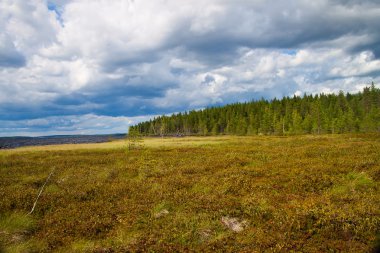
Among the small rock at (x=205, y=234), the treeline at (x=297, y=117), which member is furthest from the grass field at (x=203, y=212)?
the treeline at (x=297, y=117)

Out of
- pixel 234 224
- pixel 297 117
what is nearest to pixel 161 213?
pixel 234 224

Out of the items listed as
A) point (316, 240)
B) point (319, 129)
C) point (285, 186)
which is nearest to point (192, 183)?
point (285, 186)

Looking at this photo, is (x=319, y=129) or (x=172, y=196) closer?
(x=172, y=196)

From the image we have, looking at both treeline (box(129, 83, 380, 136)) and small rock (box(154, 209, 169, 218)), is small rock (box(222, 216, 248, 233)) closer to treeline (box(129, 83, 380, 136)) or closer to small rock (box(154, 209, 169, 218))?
small rock (box(154, 209, 169, 218))

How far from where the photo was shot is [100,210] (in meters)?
13.0

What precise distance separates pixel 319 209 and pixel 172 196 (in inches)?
257

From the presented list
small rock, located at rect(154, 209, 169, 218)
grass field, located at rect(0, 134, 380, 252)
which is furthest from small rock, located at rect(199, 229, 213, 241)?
small rock, located at rect(154, 209, 169, 218)

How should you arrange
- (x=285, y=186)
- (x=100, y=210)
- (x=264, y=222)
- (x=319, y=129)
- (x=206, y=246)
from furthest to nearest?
(x=319, y=129) < (x=285, y=186) < (x=100, y=210) < (x=264, y=222) < (x=206, y=246)

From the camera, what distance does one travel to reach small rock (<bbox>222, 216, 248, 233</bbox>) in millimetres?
10650

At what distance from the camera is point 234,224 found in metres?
11.0

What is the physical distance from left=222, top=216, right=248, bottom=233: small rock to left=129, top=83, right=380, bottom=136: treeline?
69.4 meters

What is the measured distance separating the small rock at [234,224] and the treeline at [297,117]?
2732 inches

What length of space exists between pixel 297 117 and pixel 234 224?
394 ft

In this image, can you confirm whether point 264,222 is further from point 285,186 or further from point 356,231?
point 285,186
